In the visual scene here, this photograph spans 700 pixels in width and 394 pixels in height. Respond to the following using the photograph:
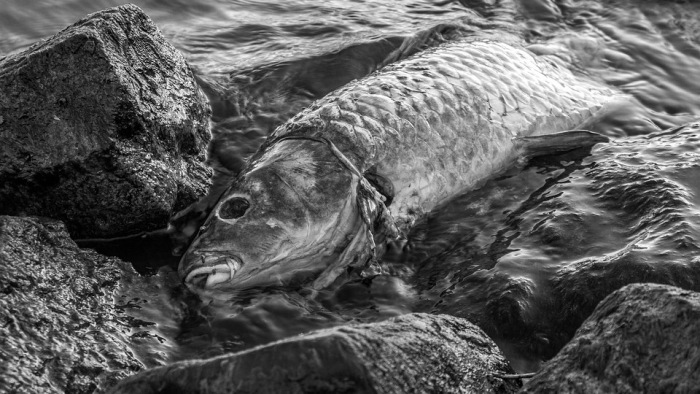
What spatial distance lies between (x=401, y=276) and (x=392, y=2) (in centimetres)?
490

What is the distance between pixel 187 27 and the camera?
8.55 m

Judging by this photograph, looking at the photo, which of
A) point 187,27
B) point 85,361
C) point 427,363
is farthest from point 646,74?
point 85,361

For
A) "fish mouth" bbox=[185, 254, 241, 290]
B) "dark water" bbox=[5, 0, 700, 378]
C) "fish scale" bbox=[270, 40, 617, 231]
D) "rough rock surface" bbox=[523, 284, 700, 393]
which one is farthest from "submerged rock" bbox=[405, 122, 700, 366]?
"fish mouth" bbox=[185, 254, 241, 290]

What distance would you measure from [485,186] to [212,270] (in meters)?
2.22

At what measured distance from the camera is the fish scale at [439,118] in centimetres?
558

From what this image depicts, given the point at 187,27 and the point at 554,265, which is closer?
the point at 554,265

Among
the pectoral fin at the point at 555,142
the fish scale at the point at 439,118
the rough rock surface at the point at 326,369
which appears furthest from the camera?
the pectoral fin at the point at 555,142

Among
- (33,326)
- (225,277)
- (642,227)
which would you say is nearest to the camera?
(33,326)

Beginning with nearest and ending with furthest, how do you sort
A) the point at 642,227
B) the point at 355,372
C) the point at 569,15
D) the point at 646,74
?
the point at 355,372
the point at 642,227
the point at 646,74
the point at 569,15

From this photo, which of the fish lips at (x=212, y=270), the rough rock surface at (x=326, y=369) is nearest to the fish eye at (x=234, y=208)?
the fish lips at (x=212, y=270)

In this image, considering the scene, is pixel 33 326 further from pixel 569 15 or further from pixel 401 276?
pixel 569 15

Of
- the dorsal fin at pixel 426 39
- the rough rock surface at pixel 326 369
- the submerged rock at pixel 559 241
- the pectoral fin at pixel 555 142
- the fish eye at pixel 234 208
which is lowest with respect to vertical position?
the submerged rock at pixel 559 241

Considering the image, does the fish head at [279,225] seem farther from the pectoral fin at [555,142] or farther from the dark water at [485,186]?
the pectoral fin at [555,142]

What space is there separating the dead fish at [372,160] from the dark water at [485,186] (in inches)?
5.7
